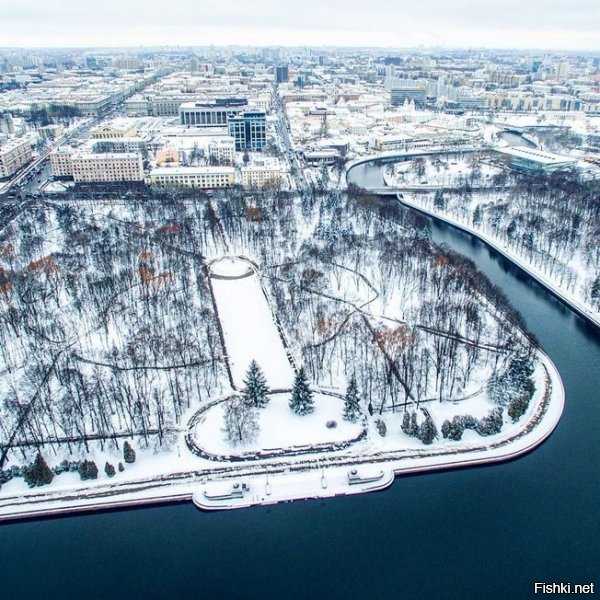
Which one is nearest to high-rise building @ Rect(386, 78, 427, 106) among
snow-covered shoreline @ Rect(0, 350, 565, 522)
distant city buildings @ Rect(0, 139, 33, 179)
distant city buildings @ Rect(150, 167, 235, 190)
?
distant city buildings @ Rect(150, 167, 235, 190)

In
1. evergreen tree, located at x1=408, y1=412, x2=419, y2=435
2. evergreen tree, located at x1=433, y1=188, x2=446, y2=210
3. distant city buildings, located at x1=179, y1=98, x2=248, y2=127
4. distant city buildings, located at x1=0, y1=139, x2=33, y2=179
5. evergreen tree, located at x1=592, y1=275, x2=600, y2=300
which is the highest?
distant city buildings, located at x1=179, y1=98, x2=248, y2=127

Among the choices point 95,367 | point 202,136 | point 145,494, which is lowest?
point 145,494

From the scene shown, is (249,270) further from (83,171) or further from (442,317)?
(83,171)

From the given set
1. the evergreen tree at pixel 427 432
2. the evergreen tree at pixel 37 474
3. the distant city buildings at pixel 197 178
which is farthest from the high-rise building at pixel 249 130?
the evergreen tree at pixel 37 474

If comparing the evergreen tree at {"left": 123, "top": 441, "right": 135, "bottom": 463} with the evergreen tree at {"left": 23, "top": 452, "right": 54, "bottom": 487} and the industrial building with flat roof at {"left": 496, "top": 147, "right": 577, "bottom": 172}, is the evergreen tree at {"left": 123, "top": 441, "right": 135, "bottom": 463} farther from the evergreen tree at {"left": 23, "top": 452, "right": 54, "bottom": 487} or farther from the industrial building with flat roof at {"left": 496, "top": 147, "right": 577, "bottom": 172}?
the industrial building with flat roof at {"left": 496, "top": 147, "right": 577, "bottom": 172}

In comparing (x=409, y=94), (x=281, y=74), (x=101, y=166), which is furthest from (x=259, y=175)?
(x=281, y=74)

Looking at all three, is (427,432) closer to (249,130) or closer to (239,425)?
(239,425)

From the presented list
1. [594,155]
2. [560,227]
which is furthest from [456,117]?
[560,227]
